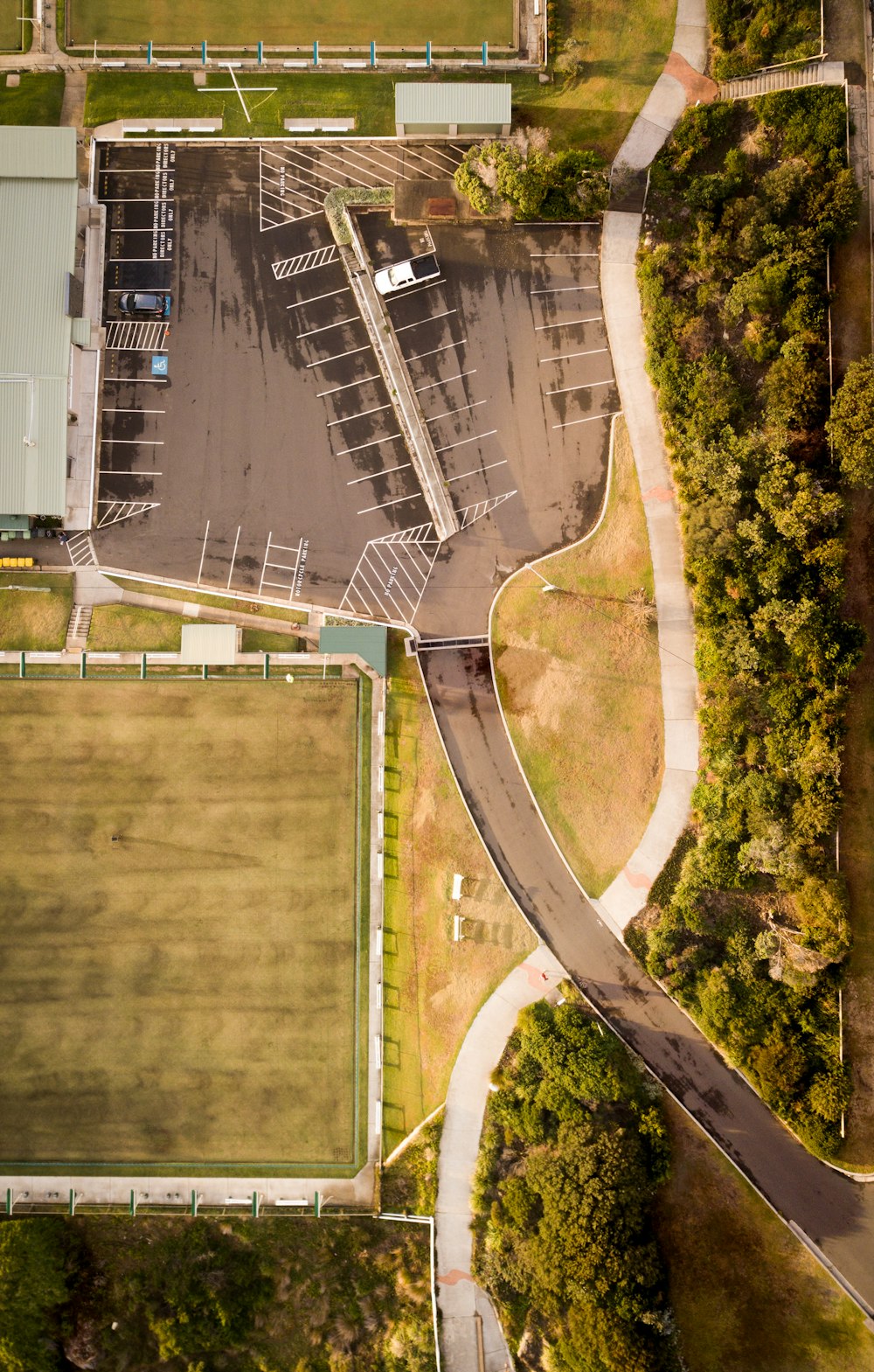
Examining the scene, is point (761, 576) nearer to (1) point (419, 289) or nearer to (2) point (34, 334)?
(1) point (419, 289)

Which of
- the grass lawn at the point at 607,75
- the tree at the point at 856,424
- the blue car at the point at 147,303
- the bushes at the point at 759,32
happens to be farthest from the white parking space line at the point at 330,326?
the tree at the point at 856,424

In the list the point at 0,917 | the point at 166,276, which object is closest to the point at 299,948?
the point at 0,917

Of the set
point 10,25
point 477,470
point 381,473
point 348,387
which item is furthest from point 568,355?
point 10,25

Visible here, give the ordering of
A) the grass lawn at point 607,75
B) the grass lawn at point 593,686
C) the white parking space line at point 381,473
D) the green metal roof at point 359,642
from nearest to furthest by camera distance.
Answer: the grass lawn at point 593,686 → the green metal roof at point 359,642 → the grass lawn at point 607,75 → the white parking space line at point 381,473

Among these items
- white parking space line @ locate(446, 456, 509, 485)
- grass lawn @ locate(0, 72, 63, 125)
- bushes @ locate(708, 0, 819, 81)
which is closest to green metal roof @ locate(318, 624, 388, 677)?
white parking space line @ locate(446, 456, 509, 485)

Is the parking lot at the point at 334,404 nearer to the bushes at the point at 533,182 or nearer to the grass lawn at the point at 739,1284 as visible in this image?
the bushes at the point at 533,182

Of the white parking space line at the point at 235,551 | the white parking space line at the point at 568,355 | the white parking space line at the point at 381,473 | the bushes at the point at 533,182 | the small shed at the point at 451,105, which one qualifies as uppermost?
the small shed at the point at 451,105
